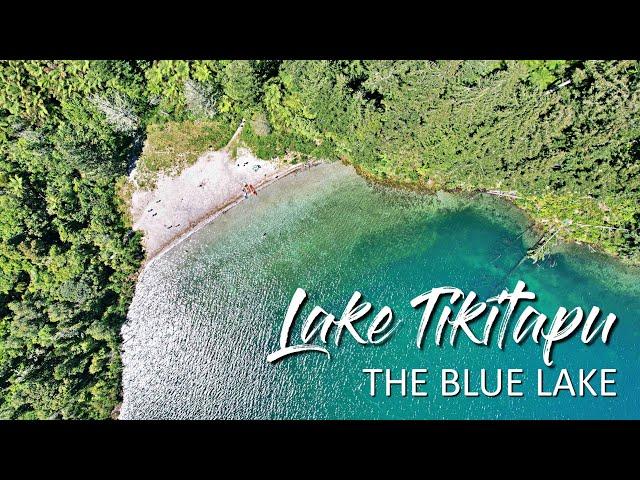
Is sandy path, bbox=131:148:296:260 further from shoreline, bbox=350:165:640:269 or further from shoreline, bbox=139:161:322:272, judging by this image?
shoreline, bbox=350:165:640:269

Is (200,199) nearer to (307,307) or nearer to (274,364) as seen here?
(307,307)

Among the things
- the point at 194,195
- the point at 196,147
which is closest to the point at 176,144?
the point at 196,147

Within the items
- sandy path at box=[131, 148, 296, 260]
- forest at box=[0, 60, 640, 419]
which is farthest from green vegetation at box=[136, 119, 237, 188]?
sandy path at box=[131, 148, 296, 260]

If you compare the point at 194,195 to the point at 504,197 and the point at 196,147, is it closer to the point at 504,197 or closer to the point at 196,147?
the point at 196,147

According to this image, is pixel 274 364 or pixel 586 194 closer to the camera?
pixel 586 194

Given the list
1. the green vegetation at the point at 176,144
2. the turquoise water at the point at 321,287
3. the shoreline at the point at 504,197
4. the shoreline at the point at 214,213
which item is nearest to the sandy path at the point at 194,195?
the shoreline at the point at 214,213

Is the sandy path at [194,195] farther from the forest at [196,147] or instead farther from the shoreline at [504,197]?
the shoreline at [504,197]

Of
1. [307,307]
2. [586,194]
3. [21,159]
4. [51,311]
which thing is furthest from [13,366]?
[586,194]

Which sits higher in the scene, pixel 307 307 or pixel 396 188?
pixel 396 188
